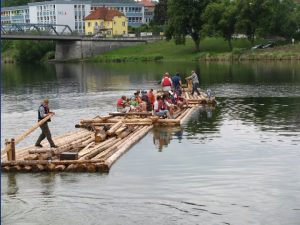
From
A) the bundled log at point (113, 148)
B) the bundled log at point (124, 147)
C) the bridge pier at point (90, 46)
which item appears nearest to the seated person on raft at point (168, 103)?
the bundled log at point (124, 147)

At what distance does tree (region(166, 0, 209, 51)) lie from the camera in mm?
124831

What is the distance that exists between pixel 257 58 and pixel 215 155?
8665 centimetres

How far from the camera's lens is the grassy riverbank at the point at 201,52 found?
352 ft

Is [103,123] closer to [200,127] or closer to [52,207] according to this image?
[200,127]

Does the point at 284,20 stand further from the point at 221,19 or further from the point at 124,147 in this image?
Answer: the point at 124,147

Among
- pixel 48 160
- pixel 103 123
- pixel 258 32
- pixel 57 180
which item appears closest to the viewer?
pixel 57 180

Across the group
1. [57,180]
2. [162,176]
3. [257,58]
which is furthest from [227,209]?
[257,58]

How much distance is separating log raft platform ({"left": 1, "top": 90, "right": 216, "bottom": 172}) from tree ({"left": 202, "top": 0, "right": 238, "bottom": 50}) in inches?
3341

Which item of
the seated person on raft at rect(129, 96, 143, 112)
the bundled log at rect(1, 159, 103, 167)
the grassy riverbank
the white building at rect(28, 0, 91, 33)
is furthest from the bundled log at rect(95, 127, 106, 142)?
the white building at rect(28, 0, 91, 33)

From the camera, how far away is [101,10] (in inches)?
6781

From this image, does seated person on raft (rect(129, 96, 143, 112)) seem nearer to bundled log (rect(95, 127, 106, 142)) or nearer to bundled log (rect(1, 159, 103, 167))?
bundled log (rect(95, 127, 106, 142))

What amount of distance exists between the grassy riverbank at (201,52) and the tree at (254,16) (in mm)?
4191

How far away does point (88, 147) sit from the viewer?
23.7 metres

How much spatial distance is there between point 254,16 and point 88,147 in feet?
320
